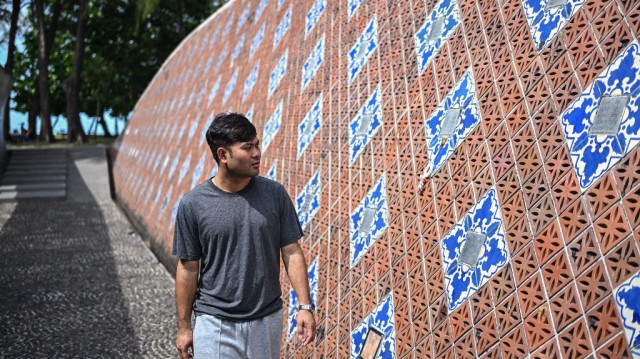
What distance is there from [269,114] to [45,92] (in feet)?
59.8

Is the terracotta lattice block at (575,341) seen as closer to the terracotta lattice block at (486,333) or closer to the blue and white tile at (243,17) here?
the terracotta lattice block at (486,333)


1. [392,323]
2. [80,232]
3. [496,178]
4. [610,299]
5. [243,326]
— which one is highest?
[496,178]

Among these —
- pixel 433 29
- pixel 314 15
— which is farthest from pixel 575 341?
pixel 314 15

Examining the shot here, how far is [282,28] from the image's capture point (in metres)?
7.28

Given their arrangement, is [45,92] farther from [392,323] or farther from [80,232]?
[392,323]

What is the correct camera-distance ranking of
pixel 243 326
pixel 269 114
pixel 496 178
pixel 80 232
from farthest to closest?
1. pixel 80 232
2. pixel 269 114
3. pixel 496 178
4. pixel 243 326

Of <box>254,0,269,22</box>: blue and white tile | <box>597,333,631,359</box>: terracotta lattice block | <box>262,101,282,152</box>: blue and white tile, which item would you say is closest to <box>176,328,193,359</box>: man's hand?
<box>597,333,631,359</box>: terracotta lattice block

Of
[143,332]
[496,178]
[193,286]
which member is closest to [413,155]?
[496,178]

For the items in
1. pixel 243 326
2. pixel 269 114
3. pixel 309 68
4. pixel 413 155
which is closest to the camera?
pixel 243 326

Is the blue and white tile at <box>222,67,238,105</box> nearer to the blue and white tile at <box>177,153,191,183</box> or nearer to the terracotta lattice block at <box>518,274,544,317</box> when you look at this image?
the blue and white tile at <box>177,153,191,183</box>

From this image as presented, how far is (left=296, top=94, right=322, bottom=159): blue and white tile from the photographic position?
539 centimetres

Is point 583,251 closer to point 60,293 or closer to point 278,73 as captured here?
point 278,73

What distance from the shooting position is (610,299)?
2.44 metres

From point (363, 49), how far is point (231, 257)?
2634 mm
